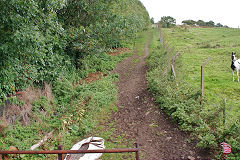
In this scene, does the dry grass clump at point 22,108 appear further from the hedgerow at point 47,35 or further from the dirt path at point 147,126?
the dirt path at point 147,126

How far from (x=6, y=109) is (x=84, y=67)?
26.1ft

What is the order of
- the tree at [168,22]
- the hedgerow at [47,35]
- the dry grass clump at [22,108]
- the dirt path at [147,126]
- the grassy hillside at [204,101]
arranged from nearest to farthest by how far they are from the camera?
the grassy hillside at [204,101]
the dirt path at [147,126]
the hedgerow at [47,35]
the dry grass clump at [22,108]
the tree at [168,22]

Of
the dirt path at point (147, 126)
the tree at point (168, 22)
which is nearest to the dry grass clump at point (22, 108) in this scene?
the dirt path at point (147, 126)

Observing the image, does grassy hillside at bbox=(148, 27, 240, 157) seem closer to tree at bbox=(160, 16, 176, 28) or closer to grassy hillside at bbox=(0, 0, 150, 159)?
grassy hillside at bbox=(0, 0, 150, 159)

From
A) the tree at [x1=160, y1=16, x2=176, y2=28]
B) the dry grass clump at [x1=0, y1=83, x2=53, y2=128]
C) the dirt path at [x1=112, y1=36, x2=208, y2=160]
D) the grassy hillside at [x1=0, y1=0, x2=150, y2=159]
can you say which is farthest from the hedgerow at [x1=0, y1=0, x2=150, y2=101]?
the tree at [x1=160, y1=16, x2=176, y2=28]

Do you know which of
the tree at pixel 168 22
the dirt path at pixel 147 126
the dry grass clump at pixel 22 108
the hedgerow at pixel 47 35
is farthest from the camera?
the tree at pixel 168 22

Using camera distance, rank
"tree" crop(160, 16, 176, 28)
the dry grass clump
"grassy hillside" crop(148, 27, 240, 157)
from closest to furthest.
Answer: "grassy hillside" crop(148, 27, 240, 157)
the dry grass clump
"tree" crop(160, 16, 176, 28)

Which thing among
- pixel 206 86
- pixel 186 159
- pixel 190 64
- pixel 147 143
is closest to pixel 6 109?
pixel 147 143

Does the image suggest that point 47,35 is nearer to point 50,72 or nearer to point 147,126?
point 50,72

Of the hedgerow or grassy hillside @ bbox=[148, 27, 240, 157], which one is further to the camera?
the hedgerow

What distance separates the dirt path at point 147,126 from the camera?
718 cm

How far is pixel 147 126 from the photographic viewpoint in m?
9.07

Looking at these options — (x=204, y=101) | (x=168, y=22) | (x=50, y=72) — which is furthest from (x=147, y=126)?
(x=168, y=22)

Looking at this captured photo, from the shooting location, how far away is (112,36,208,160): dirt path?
7176 mm
